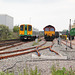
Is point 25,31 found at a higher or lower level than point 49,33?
higher

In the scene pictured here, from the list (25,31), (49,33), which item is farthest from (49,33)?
(25,31)

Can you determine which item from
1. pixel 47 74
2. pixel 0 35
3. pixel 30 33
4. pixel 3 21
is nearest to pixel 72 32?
pixel 47 74

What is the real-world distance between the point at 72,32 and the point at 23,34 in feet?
33.5

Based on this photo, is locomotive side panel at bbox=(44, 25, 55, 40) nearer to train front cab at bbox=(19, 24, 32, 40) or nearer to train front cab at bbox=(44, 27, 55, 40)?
train front cab at bbox=(44, 27, 55, 40)

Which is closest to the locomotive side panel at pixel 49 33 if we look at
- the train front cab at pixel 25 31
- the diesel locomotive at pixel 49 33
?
the diesel locomotive at pixel 49 33

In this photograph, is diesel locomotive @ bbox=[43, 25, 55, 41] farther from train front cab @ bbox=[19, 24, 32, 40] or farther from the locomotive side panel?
train front cab @ bbox=[19, 24, 32, 40]

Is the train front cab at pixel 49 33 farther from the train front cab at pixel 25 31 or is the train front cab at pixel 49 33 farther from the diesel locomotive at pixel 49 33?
the train front cab at pixel 25 31

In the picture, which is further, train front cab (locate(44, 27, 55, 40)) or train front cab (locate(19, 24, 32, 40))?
train front cab (locate(44, 27, 55, 40))

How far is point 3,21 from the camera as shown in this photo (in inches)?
2771

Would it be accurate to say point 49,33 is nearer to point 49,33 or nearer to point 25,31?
point 49,33

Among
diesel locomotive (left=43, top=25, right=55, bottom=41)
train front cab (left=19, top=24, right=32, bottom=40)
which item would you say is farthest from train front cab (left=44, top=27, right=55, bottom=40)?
train front cab (left=19, top=24, right=32, bottom=40)

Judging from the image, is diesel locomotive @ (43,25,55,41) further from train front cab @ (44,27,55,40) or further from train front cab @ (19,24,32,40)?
train front cab @ (19,24,32,40)

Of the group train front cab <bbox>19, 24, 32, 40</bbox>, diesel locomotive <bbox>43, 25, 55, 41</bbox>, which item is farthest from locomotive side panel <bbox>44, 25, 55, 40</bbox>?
train front cab <bbox>19, 24, 32, 40</bbox>

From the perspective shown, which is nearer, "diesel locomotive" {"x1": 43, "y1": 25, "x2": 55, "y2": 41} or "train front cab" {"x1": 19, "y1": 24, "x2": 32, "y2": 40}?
"train front cab" {"x1": 19, "y1": 24, "x2": 32, "y2": 40}
